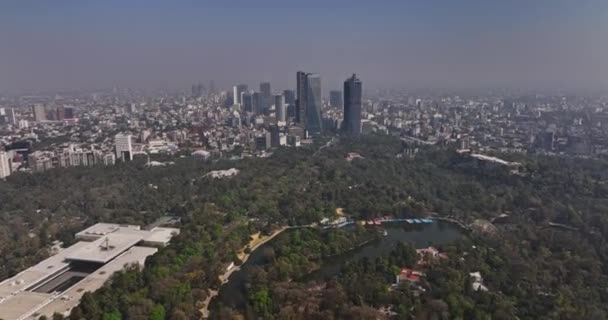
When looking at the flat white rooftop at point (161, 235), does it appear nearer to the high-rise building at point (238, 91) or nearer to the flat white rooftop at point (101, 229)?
the flat white rooftop at point (101, 229)

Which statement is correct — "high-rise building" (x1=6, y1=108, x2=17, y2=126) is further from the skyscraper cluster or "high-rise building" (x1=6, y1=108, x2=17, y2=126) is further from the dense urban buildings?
the skyscraper cluster

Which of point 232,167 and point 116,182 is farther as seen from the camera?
point 232,167

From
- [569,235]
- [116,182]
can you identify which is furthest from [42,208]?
[569,235]

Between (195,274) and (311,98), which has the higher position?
(311,98)

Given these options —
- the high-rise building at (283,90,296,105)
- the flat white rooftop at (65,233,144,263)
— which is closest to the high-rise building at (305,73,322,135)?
the high-rise building at (283,90,296,105)

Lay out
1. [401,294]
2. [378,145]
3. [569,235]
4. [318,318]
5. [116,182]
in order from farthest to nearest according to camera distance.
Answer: [378,145]
[116,182]
[569,235]
[401,294]
[318,318]

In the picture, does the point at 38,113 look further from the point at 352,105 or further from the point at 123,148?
the point at 352,105

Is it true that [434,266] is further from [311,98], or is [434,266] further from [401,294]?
[311,98]

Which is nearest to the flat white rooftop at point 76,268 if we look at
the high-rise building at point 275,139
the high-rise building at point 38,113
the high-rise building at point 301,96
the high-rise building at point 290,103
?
the high-rise building at point 275,139
